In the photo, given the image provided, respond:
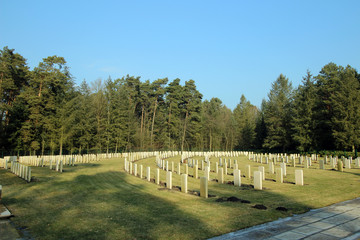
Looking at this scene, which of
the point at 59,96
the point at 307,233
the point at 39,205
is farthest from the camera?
the point at 59,96

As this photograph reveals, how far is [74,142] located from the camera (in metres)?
43.4

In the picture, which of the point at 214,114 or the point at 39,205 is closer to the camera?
the point at 39,205

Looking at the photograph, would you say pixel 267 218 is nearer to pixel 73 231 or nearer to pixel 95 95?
pixel 73 231

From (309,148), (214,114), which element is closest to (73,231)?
(309,148)

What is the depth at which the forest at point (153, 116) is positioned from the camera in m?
37.8

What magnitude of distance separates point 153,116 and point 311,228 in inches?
2277

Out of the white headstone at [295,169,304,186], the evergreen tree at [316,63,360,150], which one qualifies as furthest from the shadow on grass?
the evergreen tree at [316,63,360,150]

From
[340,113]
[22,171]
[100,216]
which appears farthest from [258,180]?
[340,113]

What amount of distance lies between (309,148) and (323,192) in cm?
4003

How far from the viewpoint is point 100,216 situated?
7.36 meters

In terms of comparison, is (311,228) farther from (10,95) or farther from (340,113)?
(10,95)

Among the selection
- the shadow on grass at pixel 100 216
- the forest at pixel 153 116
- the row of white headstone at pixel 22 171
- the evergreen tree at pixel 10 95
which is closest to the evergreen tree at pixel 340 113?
the forest at pixel 153 116

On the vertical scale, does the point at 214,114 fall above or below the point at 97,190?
above

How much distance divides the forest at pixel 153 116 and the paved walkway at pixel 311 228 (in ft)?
116
